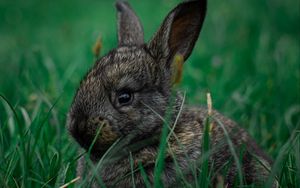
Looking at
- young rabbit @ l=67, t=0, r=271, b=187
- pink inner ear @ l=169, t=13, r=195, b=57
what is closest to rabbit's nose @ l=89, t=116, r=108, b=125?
young rabbit @ l=67, t=0, r=271, b=187

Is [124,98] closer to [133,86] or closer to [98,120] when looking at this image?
[133,86]

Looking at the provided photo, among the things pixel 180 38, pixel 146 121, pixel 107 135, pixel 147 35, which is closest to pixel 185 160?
pixel 146 121

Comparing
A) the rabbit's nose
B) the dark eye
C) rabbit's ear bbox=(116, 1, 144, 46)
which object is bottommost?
the rabbit's nose

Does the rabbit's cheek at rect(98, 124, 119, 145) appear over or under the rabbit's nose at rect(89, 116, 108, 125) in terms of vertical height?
under

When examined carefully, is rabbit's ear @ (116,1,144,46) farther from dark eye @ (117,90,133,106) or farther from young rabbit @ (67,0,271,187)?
dark eye @ (117,90,133,106)

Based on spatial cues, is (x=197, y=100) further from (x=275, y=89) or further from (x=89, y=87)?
(x=89, y=87)

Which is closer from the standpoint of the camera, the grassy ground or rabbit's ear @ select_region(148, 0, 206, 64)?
the grassy ground

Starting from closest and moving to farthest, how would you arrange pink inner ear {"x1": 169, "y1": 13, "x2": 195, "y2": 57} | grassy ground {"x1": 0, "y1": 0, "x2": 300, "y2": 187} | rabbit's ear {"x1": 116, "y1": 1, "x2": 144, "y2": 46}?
1. grassy ground {"x1": 0, "y1": 0, "x2": 300, "y2": 187}
2. pink inner ear {"x1": 169, "y1": 13, "x2": 195, "y2": 57}
3. rabbit's ear {"x1": 116, "y1": 1, "x2": 144, "y2": 46}
